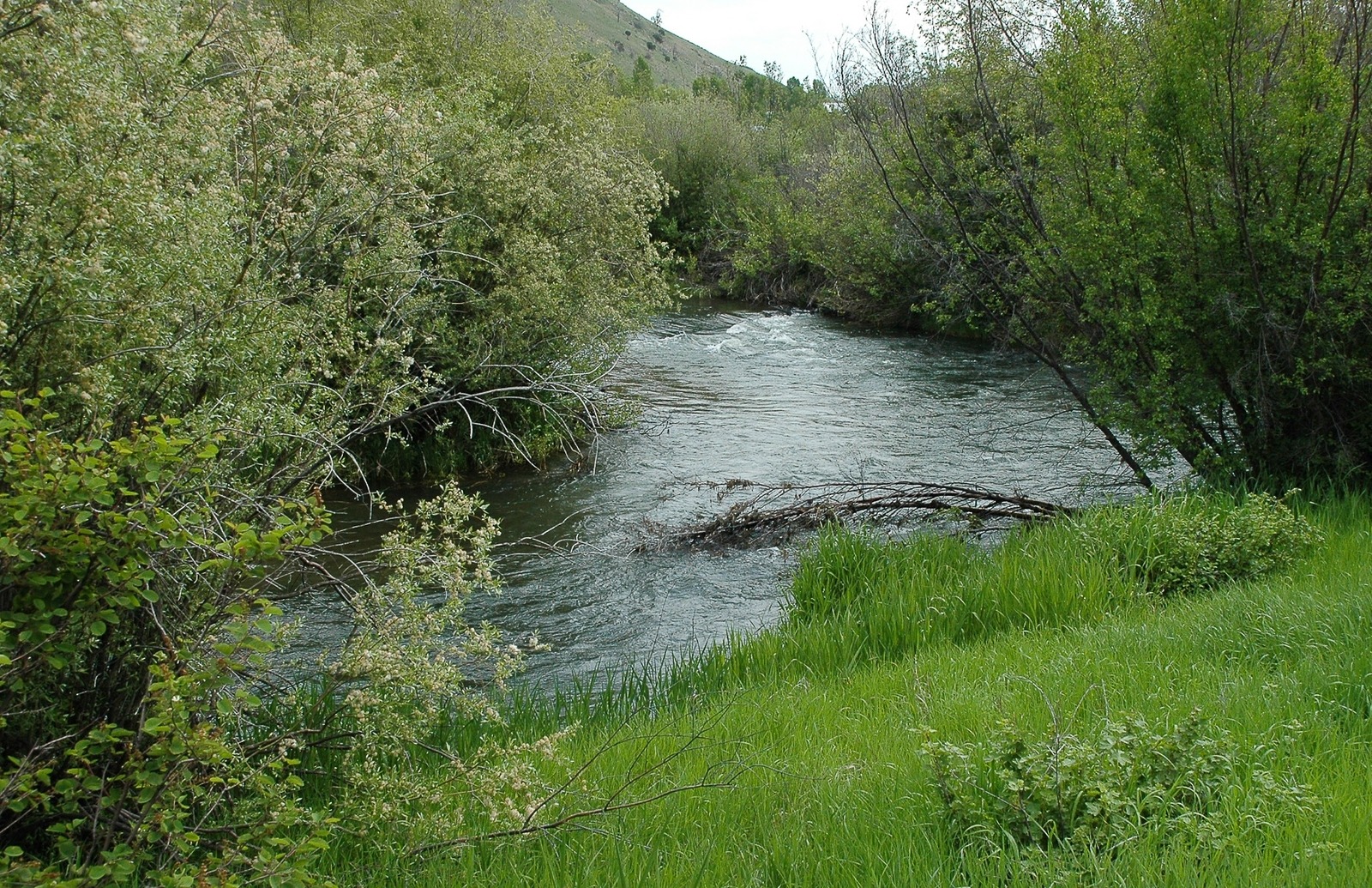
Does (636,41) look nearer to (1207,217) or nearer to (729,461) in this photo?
(729,461)

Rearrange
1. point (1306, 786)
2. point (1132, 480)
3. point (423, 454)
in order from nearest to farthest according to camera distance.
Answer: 1. point (1306, 786)
2. point (1132, 480)
3. point (423, 454)

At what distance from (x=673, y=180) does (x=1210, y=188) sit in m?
35.1

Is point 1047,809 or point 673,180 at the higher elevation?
point 673,180

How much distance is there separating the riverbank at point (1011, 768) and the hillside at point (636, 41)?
505ft

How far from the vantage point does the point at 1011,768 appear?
425 cm

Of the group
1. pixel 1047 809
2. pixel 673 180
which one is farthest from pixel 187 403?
pixel 673 180

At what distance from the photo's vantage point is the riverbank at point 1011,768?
12.3 ft

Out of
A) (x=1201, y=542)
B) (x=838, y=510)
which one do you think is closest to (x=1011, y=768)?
(x=1201, y=542)

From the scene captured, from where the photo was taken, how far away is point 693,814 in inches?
181

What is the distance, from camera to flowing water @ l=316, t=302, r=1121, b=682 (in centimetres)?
962

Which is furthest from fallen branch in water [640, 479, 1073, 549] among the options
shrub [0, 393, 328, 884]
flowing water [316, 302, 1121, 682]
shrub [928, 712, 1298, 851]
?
shrub [0, 393, 328, 884]

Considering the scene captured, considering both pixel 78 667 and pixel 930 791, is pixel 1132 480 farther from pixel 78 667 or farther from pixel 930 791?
pixel 78 667

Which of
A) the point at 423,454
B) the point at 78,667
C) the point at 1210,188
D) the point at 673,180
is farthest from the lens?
the point at 673,180

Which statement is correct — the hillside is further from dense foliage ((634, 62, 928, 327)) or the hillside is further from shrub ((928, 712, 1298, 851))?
shrub ((928, 712, 1298, 851))
